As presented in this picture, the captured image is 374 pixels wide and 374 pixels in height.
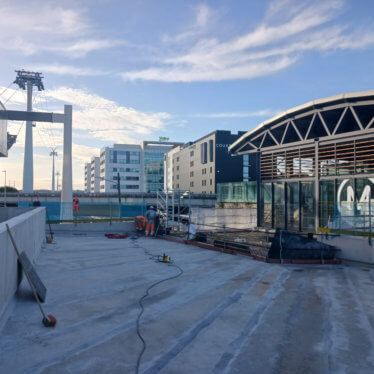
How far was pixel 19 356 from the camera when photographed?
6051 millimetres

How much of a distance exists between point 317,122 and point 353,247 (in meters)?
14.9

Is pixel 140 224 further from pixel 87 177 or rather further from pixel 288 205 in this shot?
pixel 87 177

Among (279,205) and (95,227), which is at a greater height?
(279,205)

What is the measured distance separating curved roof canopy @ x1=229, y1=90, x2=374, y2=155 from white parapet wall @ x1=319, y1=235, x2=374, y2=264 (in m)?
10.1

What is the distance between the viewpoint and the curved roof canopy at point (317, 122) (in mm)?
23281

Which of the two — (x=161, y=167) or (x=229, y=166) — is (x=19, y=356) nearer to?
(x=229, y=166)

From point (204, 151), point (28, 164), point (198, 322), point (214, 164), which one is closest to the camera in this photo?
point (198, 322)

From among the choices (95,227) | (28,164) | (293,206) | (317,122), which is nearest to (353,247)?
(293,206)

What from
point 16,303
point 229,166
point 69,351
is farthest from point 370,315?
point 229,166

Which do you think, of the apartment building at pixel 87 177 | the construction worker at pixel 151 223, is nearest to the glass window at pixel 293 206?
the construction worker at pixel 151 223

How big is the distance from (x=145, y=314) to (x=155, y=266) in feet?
20.2

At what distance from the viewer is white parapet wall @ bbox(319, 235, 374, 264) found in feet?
48.8

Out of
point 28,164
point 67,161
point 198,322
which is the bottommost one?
point 198,322

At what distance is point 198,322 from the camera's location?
Result: 794 centimetres
